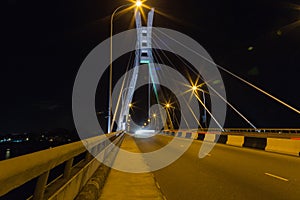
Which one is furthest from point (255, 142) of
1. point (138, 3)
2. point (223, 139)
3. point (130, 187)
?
point (130, 187)

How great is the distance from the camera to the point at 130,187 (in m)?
7.07

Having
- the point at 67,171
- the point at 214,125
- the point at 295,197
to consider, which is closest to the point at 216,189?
the point at 295,197

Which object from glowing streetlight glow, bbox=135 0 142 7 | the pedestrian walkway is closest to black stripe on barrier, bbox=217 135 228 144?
glowing streetlight glow, bbox=135 0 142 7

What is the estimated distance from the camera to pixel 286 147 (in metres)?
15.9

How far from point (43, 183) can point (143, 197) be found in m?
3.30

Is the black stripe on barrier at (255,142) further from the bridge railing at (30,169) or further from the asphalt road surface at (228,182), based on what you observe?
the bridge railing at (30,169)

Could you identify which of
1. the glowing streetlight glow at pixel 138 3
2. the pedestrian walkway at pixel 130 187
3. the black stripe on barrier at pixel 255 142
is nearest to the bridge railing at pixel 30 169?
the pedestrian walkway at pixel 130 187

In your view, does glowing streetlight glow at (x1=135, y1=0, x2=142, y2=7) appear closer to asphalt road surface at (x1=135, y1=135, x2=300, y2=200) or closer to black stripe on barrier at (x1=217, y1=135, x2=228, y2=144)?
black stripe on barrier at (x1=217, y1=135, x2=228, y2=144)

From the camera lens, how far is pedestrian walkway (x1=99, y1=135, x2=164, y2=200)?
6125mm

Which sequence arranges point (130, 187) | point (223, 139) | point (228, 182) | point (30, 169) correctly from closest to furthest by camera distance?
point (30, 169)
point (130, 187)
point (228, 182)
point (223, 139)

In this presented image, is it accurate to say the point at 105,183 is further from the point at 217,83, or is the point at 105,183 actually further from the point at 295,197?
the point at 217,83

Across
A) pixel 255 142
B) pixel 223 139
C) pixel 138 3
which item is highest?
pixel 138 3

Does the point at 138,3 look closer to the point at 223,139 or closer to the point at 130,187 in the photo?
the point at 223,139

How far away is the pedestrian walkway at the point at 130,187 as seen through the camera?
6.12 m
